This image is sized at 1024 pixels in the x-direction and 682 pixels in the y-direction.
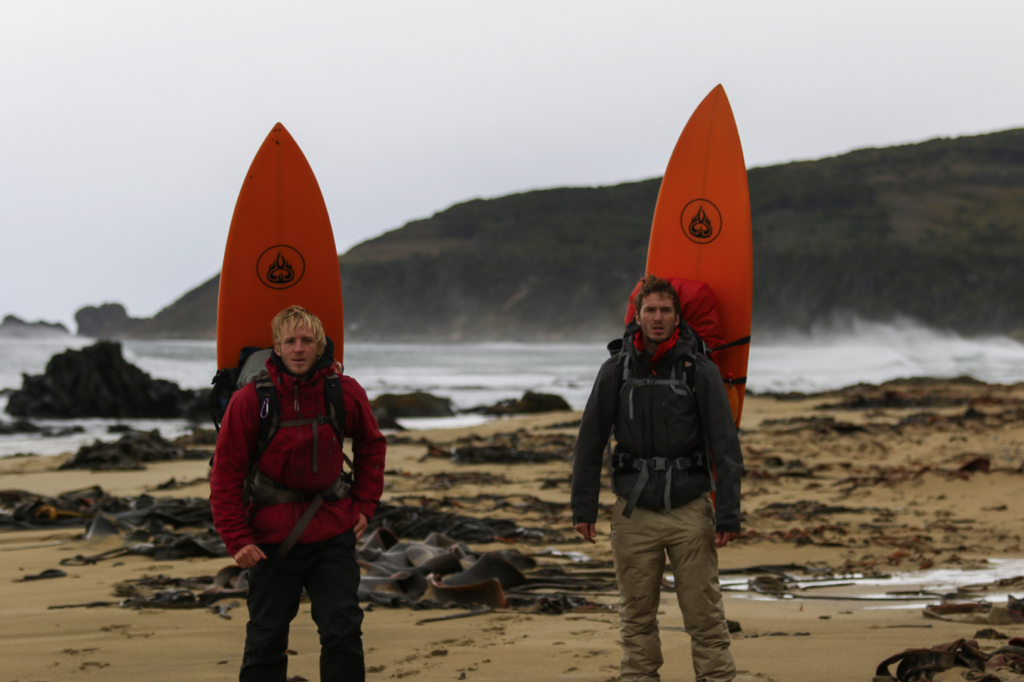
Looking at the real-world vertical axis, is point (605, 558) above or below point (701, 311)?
below

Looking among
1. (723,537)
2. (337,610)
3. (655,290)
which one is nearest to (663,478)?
(723,537)

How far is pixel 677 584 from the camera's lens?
9.19 feet

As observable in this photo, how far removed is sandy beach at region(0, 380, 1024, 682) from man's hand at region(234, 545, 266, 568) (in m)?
1.09

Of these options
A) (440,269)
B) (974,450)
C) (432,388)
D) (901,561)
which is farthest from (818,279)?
(901,561)

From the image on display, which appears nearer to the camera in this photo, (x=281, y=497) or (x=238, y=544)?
(x=238, y=544)

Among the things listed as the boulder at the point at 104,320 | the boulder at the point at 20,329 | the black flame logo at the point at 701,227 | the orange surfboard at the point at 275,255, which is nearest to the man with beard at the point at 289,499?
the orange surfboard at the point at 275,255

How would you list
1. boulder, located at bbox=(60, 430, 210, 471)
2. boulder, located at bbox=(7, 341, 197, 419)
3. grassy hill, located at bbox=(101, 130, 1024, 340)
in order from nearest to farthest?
A: boulder, located at bbox=(60, 430, 210, 471), boulder, located at bbox=(7, 341, 197, 419), grassy hill, located at bbox=(101, 130, 1024, 340)

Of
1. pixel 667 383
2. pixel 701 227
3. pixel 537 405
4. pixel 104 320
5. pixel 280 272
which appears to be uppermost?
pixel 104 320

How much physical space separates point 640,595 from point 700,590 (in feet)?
0.65

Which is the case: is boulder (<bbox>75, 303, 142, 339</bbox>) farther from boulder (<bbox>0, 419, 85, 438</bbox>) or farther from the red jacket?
the red jacket

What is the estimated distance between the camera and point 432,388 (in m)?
30.0

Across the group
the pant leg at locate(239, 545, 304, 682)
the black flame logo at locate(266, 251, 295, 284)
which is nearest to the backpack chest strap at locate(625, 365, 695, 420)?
the pant leg at locate(239, 545, 304, 682)

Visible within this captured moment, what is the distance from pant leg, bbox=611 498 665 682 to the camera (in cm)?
277

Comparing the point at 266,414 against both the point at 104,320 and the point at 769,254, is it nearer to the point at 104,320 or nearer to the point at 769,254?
the point at 769,254
